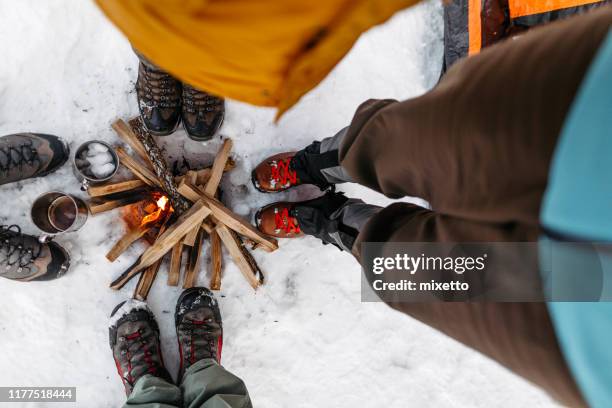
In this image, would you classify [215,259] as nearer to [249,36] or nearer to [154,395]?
[154,395]

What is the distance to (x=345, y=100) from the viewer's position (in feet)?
5.72

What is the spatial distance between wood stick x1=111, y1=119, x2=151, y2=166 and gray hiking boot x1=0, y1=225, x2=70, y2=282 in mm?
461

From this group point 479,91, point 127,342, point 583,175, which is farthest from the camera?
point 127,342

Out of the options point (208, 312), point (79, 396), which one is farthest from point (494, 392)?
point (79, 396)

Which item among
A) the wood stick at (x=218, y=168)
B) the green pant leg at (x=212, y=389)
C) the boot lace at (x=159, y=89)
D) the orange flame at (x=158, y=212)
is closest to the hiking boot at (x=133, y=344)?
the green pant leg at (x=212, y=389)

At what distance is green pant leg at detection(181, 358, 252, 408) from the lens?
1.28 meters

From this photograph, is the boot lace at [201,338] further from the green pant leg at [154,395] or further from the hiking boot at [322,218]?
the hiking boot at [322,218]

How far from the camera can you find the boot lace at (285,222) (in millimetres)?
1613

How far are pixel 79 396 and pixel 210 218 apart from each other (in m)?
0.89

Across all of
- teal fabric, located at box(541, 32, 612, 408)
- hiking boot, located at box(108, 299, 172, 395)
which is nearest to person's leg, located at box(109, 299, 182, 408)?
hiking boot, located at box(108, 299, 172, 395)

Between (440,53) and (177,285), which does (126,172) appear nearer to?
(177,285)

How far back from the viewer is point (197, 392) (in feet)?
4.43

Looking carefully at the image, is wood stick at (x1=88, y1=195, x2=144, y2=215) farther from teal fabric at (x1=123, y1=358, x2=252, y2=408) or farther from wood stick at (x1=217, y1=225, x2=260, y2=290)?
teal fabric at (x1=123, y1=358, x2=252, y2=408)

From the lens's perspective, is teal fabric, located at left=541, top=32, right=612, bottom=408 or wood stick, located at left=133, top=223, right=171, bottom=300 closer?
teal fabric, located at left=541, top=32, right=612, bottom=408
